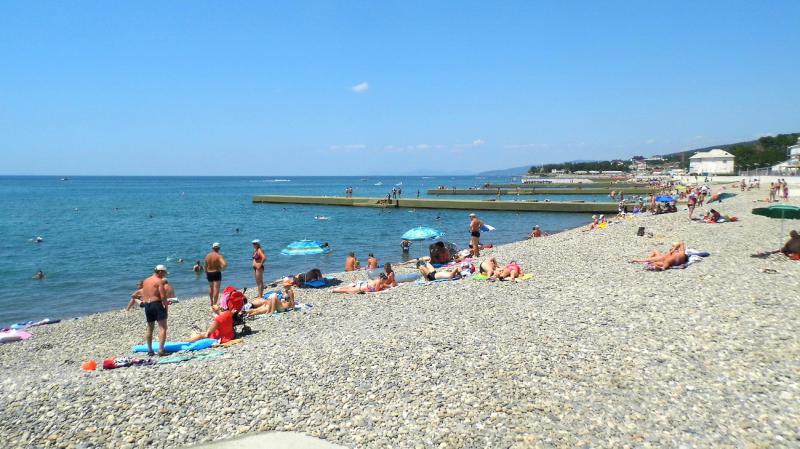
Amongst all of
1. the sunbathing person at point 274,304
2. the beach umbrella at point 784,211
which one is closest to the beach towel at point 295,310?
the sunbathing person at point 274,304

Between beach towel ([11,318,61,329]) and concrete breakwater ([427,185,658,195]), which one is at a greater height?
concrete breakwater ([427,185,658,195])

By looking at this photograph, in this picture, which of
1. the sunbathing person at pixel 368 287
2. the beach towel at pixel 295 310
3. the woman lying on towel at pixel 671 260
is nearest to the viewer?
the beach towel at pixel 295 310

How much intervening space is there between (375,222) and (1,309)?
28363 millimetres

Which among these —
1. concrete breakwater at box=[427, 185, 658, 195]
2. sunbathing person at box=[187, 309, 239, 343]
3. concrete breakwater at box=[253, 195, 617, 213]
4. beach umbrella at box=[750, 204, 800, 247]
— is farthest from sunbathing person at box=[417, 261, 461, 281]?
concrete breakwater at box=[427, 185, 658, 195]

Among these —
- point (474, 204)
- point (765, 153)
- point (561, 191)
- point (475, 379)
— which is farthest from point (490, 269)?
point (765, 153)

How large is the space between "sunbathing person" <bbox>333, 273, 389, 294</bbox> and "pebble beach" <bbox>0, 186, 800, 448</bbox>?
9.44 ft

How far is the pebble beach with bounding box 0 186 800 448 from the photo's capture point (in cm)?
577

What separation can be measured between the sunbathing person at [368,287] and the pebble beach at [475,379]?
2.88 meters

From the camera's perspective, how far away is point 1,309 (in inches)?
643

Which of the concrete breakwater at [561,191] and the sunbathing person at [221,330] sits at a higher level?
the concrete breakwater at [561,191]

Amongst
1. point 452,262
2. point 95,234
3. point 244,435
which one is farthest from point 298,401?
point 95,234

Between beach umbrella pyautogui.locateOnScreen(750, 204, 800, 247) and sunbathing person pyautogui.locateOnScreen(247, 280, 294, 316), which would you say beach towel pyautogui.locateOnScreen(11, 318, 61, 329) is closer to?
sunbathing person pyautogui.locateOnScreen(247, 280, 294, 316)

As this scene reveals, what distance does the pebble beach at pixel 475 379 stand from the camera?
5766 millimetres

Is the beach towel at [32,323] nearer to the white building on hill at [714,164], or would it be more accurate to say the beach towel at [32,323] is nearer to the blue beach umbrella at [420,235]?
the blue beach umbrella at [420,235]
